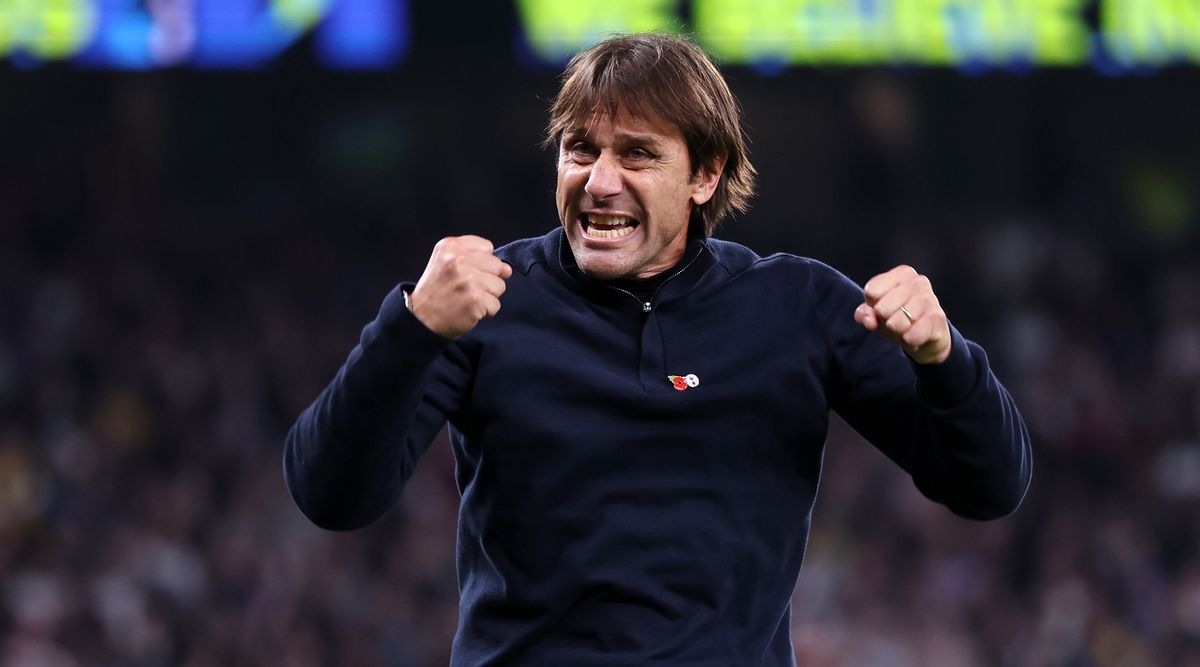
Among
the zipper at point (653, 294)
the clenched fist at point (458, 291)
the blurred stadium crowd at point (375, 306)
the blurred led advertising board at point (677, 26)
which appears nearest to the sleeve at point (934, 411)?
the zipper at point (653, 294)

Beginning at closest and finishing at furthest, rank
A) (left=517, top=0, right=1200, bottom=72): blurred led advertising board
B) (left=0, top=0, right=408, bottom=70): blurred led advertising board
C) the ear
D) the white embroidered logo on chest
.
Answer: the white embroidered logo on chest < the ear < (left=0, top=0, right=408, bottom=70): blurred led advertising board < (left=517, top=0, right=1200, bottom=72): blurred led advertising board

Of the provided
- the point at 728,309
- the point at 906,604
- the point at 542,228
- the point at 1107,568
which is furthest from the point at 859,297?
the point at 542,228

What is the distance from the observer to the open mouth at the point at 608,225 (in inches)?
86.6

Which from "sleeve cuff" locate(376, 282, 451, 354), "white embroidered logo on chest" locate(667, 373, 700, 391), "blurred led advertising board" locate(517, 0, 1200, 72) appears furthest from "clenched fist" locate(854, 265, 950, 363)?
"blurred led advertising board" locate(517, 0, 1200, 72)

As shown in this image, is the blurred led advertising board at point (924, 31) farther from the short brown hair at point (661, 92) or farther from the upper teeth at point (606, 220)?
the upper teeth at point (606, 220)

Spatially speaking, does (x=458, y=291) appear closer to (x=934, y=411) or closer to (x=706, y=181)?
(x=706, y=181)

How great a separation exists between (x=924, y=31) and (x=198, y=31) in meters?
3.29

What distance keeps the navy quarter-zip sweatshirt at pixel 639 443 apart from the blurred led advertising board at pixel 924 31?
18.1 ft

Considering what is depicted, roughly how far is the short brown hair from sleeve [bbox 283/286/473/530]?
14.2 inches

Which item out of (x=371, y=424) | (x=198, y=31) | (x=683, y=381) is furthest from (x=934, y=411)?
(x=198, y=31)

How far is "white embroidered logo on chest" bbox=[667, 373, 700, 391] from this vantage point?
2.13 metres

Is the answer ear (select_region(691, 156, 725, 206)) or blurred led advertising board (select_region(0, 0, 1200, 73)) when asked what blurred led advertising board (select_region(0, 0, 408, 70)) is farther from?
ear (select_region(691, 156, 725, 206))

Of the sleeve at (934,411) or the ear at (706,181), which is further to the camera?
the ear at (706,181)

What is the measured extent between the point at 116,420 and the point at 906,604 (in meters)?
3.88
